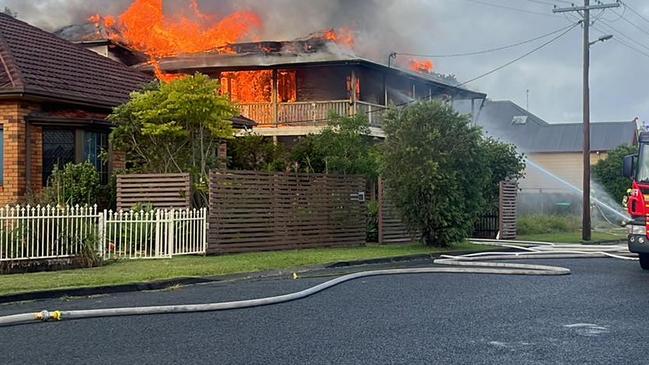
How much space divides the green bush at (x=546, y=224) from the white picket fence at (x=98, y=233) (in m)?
15.8

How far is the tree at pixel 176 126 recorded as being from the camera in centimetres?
1819

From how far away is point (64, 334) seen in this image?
8.02 metres

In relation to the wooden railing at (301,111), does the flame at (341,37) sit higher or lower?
higher

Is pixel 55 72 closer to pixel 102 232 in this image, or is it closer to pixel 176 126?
pixel 176 126

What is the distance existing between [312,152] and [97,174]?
27.1ft

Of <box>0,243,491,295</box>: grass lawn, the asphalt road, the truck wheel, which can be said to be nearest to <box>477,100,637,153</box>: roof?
<box>0,243,491,295</box>: grass lawn

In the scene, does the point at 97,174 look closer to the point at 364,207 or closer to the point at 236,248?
the point at 236,248

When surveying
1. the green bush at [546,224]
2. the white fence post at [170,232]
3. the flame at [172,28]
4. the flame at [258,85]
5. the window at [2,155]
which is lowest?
the green bush at [546,224]

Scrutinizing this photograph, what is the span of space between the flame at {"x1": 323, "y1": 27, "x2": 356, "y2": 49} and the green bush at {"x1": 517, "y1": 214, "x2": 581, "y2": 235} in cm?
1055

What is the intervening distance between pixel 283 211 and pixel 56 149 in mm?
5907

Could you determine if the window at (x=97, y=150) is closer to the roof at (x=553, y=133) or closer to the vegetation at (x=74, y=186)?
the vegetation at (x=74, y=186)

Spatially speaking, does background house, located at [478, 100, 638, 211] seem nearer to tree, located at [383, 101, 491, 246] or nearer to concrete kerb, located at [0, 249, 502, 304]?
tree, located at [383, 101, 491, 246]

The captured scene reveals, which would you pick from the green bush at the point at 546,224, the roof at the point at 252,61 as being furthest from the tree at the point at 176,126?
the green bush at the point at 546,224

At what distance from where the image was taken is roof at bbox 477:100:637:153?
201 ft
